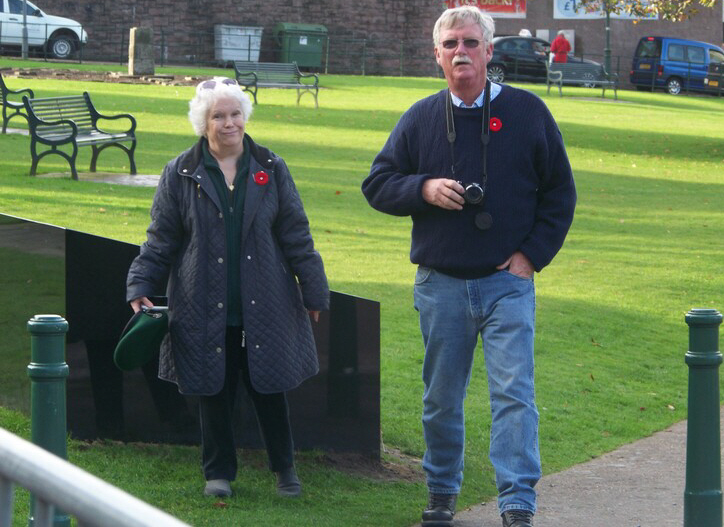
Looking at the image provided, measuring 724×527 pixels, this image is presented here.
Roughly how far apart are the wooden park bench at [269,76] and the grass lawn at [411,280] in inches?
62.5

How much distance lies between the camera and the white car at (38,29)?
37594 mm

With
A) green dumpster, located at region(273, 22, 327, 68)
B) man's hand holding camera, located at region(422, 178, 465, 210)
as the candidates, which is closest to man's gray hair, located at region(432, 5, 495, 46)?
man's hand holding camera, located at region(422, 178, 465, 210)

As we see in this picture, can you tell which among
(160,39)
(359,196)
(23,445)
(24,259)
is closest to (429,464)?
(24,259)

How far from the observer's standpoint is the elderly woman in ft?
16.4

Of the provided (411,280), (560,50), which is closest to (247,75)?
(560,50)

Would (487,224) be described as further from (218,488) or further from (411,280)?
(411,280)

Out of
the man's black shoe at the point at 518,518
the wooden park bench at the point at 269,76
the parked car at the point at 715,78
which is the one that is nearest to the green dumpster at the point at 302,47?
the parked car at the point at 715,78

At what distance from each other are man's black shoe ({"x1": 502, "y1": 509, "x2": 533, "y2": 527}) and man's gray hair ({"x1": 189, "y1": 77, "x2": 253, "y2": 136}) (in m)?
1.84

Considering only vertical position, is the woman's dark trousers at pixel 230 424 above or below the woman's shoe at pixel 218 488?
above

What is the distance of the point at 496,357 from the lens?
4.75 metres

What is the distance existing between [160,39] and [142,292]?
39.8m

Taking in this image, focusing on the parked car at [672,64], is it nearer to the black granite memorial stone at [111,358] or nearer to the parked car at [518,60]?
the parked car at [518,60]

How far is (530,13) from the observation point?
51875 mm

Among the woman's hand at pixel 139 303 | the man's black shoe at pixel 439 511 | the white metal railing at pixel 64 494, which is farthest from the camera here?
the woman's hand at pixel 139 303
